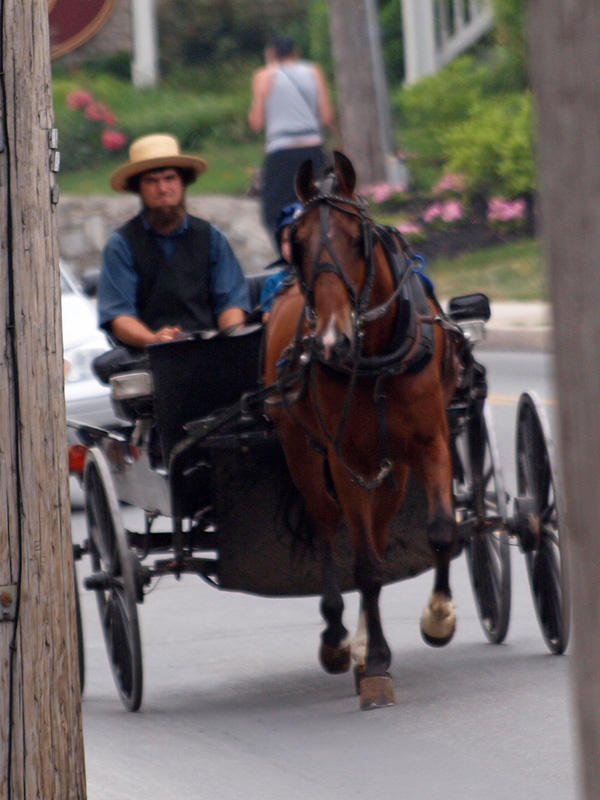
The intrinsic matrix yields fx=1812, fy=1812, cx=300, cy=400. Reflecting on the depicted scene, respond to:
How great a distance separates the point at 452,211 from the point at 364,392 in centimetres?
1794

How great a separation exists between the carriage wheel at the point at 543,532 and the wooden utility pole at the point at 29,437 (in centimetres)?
300

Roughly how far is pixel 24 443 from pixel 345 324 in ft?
5.98

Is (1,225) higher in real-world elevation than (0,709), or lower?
higher

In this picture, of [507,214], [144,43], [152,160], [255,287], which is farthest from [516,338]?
[144,43]

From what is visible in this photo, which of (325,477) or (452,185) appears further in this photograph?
(452,185)

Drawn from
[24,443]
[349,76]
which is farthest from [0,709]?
[349,76]

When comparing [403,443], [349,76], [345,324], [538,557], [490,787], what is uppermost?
[349,76]

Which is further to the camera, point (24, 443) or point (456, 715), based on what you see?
point (456, 715)

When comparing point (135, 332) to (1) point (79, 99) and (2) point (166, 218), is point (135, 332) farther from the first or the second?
(1) point (79, 99)

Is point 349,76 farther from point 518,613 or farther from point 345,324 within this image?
point 345,324

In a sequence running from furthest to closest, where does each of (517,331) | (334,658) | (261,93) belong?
(517,331) < (261,93) < (334,658)

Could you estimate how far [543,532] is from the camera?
7414 mm

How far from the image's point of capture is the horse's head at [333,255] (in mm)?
6078

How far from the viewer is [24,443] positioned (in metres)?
4.49
